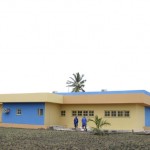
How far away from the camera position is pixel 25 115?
31500mm

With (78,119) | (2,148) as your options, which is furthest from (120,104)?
(2,148)

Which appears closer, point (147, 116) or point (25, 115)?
point (25, 115)

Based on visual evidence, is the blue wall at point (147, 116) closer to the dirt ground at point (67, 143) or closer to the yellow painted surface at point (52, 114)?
the yellow painted surface at point (52, 114)

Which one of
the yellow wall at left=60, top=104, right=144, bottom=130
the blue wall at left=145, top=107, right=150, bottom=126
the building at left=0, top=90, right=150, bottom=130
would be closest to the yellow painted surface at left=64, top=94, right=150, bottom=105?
the building at left=0, top=90, right=150, bottom=130

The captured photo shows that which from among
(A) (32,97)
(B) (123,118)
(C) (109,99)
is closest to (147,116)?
(B) (123,118)

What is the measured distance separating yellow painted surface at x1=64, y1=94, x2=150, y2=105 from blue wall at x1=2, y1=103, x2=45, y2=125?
320cm

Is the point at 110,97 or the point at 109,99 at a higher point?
the point at 110,97

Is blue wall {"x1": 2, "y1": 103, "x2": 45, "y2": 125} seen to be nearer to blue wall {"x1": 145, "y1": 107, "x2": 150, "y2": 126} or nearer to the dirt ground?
blue wall {"x1": 145, "y1": 107, "x2": 150, "y2": 126}

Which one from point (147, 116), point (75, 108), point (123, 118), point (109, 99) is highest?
point (109, 99)

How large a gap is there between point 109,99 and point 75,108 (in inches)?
172

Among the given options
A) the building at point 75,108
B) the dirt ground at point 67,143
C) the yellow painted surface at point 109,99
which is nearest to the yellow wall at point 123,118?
the building at point 75,108

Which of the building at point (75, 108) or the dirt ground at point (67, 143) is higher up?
the building at point (75, 108)

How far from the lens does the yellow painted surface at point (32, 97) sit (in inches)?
1174

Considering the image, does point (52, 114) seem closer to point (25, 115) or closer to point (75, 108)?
point (75, 108)
